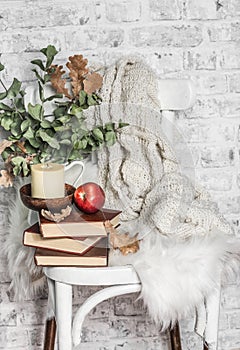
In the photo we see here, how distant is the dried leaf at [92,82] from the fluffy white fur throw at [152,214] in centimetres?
3

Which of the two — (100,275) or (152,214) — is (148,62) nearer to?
(152,214)

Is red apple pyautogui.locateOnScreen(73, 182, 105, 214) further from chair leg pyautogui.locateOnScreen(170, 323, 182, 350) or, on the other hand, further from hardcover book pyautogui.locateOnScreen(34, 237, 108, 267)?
chair leg pyautogui.locateOnScreen(170, 323, 182, 350)

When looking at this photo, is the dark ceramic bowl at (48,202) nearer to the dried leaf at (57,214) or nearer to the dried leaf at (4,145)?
the dried leaf at (57,214)

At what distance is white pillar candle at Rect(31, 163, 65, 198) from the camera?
1521 millimetres

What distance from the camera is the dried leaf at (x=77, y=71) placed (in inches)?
69.3

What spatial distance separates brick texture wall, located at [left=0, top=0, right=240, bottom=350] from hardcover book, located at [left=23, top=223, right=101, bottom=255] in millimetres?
545

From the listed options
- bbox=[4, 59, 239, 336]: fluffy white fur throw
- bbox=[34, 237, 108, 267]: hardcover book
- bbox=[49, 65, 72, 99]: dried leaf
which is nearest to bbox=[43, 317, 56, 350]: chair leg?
bbox=[4, 59, 239, 336]: fluffy white fur throw

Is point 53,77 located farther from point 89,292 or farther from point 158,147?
point 89,292

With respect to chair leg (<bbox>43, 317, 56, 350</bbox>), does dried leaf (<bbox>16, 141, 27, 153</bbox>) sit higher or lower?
higher

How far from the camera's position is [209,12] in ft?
6.41

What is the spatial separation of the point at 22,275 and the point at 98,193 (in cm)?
34

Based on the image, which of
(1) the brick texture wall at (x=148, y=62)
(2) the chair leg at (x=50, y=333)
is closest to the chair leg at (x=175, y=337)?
(1) the brick texture wall at (x=148, y=62)

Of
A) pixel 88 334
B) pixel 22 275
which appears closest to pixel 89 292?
pixel 88 334

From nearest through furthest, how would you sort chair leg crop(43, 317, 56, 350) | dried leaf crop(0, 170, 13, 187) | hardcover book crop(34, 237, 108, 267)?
hardcover book crop(34, 237, 108, 267) < dried leaf crop(0, 170, 13, 187) < chair leg crop(43, 317, 56, 350)
